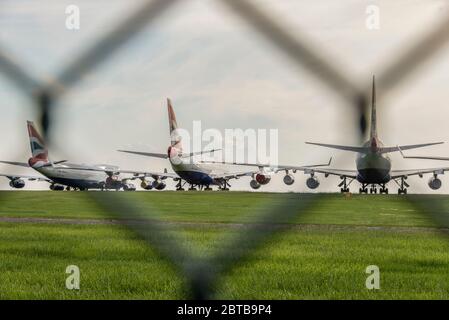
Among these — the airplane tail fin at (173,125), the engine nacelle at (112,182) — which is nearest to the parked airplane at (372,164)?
the airplane tail fin at (173,125)

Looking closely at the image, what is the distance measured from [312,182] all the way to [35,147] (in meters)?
1.28

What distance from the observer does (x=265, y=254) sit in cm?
971

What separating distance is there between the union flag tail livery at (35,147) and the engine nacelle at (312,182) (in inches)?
47.2

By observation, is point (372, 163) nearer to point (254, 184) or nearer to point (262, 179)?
point (262, 179)

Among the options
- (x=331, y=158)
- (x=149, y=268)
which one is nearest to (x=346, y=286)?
(x=149, y=268)

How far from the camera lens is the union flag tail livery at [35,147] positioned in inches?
118

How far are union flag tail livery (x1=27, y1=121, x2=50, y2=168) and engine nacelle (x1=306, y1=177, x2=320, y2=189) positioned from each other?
3.93ft

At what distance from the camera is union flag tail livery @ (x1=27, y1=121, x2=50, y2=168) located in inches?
118

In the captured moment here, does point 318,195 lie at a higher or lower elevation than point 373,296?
higher

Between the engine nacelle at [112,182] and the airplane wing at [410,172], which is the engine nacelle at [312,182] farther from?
the engine nacelle at [112,182]

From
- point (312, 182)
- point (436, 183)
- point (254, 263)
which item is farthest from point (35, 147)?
point (254, 263)

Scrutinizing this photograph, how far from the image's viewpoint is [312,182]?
3297 mm
